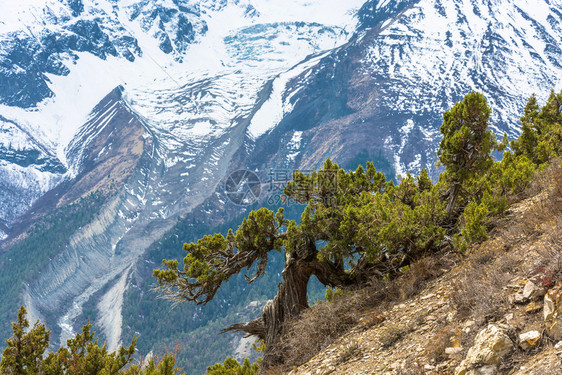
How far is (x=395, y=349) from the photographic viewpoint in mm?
8844

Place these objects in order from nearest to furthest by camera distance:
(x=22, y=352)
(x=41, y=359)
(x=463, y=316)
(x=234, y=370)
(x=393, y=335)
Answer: (x=463, y=316) < (x=393, y=335) < (x=41, y=359) < (x=22, y=352) < (x=234, y=370)

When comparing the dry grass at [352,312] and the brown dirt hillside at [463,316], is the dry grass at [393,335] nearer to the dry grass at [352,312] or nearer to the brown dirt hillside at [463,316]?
the brown dirt hillside at [463,316]

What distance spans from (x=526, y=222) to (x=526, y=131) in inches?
561

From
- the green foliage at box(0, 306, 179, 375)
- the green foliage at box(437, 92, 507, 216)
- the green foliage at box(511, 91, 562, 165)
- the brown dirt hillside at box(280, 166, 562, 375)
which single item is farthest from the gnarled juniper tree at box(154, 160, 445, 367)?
the green foliage at box(511, 91, 562, 165)

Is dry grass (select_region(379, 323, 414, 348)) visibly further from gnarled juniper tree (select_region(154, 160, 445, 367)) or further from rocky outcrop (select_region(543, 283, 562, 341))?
gnarled juniper tree (select_region(154, 160, 445, 367))

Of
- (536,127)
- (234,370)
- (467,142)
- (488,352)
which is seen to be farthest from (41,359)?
(536,127)

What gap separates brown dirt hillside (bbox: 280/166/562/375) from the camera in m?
6.24

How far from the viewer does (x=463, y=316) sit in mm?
7980

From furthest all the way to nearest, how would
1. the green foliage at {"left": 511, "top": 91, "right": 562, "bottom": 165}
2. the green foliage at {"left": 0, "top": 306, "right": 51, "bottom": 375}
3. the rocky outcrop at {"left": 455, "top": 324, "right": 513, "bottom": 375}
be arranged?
the green foliage at {"left": 511, "top": 91, "right": 562, "bottom": 165}
the green foliage at {"left": 0, "top": 306, "right": 51, "bottom": 375}
the rocky outcrop at {"left": 455, "top": 324, "right": 513, "bottom": 375}

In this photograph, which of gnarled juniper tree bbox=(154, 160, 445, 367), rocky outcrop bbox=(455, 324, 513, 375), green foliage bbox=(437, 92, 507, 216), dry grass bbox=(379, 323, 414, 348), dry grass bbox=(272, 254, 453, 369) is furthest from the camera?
gnarled juniper tree bbox=(154, 160, 445, 367)

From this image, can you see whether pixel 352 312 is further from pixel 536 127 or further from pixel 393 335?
pixel 536 127

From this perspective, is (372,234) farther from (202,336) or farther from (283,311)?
(202,336)

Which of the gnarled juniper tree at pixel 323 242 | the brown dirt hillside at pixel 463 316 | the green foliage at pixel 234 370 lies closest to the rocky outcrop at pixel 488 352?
the brown dirt hillside at pixel 463 316

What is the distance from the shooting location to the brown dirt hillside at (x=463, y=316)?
624 centimetres
